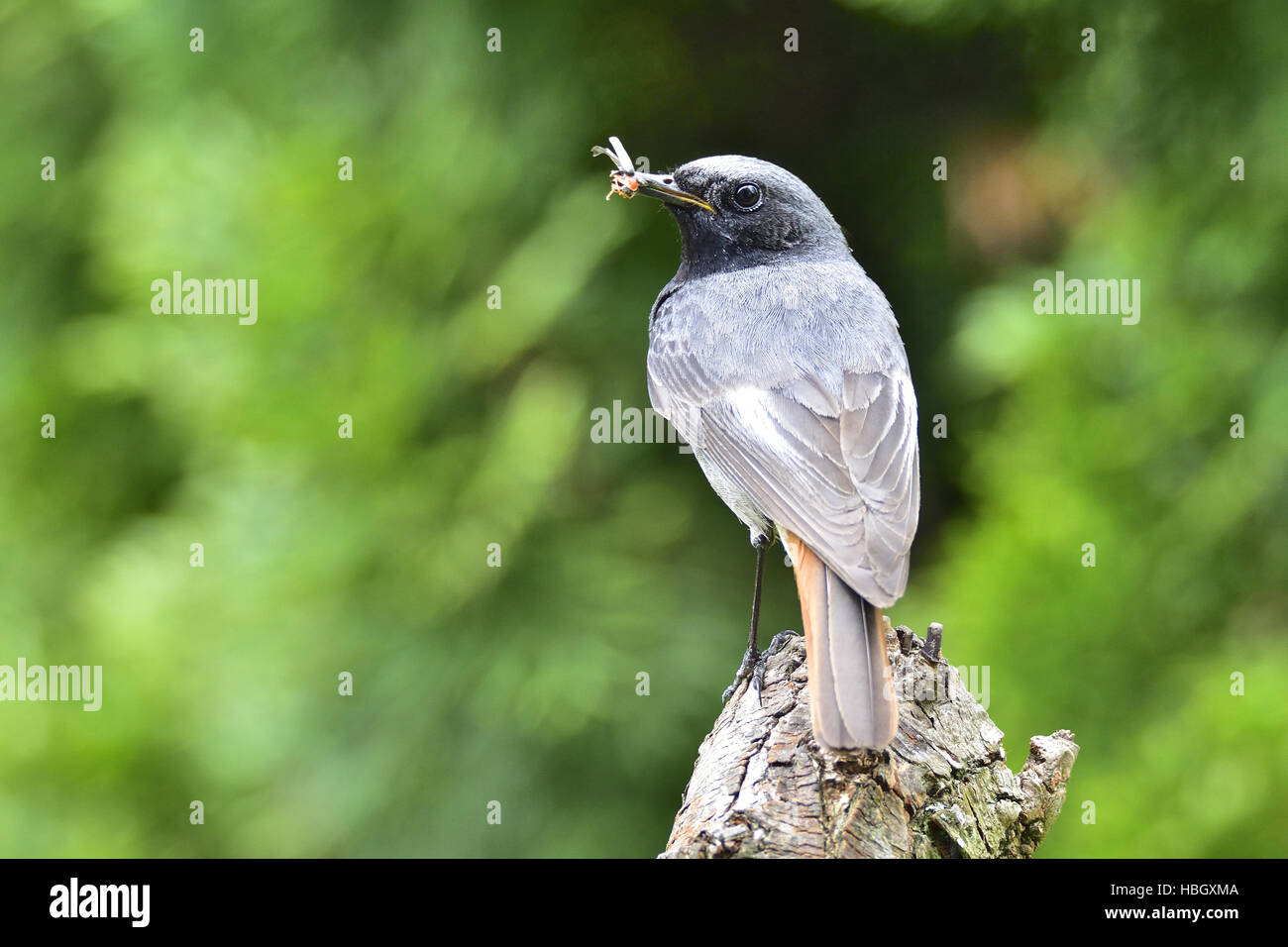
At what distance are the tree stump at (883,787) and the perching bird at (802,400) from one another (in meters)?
0.12

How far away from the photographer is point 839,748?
2.60 metres

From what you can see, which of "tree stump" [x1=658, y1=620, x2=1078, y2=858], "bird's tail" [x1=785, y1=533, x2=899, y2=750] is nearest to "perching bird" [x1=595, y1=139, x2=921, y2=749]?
"bird's tail" [x1=785, y1=533, x2=899, y2=750]

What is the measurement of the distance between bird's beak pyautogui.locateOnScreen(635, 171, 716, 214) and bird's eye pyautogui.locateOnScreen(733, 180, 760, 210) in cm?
9

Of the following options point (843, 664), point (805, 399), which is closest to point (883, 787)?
point (843, 664)

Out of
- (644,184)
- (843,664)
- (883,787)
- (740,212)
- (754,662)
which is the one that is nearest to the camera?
(883,787)

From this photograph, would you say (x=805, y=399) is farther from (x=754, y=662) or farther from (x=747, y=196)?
(x=747, y=196)

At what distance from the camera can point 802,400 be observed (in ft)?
12.5

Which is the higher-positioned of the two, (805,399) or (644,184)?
(644,184)

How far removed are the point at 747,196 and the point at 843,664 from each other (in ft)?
7.04

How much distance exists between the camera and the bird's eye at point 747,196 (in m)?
4.40

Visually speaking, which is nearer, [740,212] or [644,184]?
[644,184]

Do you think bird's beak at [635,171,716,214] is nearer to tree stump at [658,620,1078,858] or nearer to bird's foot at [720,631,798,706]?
bird's foot at [720,631,798,706]

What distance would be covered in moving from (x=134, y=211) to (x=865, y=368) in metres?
3.28

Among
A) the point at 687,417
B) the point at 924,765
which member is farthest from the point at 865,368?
the point at 924,765
